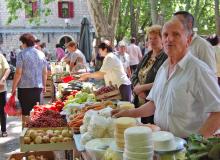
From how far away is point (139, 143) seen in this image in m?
2.22

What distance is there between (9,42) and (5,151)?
1110 inches

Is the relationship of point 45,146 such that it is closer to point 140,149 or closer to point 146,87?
point 146,87

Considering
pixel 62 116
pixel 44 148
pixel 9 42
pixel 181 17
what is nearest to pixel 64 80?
pixel 62 116

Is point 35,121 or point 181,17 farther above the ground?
point 181,17

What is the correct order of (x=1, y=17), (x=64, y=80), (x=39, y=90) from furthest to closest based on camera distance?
(x=1, y=17) < (x=64, y=80) < (x=39, y=90)

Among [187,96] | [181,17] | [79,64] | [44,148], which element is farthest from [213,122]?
[79,64]

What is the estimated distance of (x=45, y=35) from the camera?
3475 centimetres

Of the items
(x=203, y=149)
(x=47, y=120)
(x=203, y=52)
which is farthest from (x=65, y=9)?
(x=203, y=149)

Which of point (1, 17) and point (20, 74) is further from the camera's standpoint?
point (1, 17)

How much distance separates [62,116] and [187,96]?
2621 mm

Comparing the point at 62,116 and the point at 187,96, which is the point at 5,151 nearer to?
the point at 62,116

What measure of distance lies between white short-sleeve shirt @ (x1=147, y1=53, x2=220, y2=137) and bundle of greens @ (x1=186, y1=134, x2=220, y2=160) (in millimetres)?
770

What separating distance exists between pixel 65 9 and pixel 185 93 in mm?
33237

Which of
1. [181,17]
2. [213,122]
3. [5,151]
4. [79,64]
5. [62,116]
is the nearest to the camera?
[213,122]
